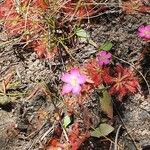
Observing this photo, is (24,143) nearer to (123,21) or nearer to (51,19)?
(51,19)

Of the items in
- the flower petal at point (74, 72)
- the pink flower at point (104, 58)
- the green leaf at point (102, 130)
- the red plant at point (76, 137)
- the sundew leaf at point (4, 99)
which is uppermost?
the pink flower at point (104, 58)

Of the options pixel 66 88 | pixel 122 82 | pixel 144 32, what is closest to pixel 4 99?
pixel 66 88

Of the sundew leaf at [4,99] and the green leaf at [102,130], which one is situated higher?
the sundew leaf at [4,99]

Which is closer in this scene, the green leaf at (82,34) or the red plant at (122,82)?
the red plant at (122,82)

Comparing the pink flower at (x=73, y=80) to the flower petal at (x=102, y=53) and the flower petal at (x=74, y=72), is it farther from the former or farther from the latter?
the flower petal at (x=102, y=53)

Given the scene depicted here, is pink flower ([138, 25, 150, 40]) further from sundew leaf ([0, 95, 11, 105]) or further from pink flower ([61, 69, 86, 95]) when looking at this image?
sundew leaf ([0, 95, 11, 105])

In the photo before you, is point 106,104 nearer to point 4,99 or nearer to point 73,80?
point 73,80

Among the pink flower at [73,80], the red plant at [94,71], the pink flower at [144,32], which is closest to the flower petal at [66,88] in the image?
the pink flower at [73,80]
